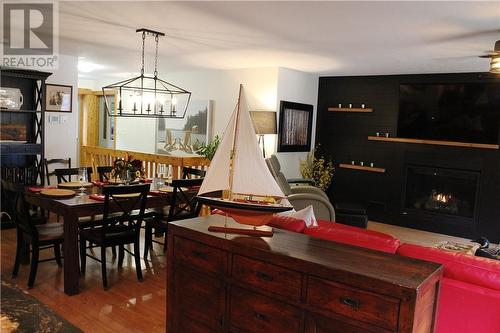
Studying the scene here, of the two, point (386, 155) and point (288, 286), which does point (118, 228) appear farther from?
point (386, 155)

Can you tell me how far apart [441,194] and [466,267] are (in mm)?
4533

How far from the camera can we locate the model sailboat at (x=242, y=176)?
7.76 feet

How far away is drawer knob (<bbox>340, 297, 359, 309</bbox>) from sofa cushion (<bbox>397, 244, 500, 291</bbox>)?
704 mm

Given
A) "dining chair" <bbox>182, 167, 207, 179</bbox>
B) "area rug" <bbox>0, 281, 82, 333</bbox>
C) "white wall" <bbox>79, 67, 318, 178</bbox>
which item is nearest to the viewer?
"area rug" <bbox>0, 281, 82, 333</bbox>

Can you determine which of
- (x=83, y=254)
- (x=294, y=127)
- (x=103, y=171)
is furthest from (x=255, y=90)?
(x=83, y=254)

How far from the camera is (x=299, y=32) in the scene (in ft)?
13.1

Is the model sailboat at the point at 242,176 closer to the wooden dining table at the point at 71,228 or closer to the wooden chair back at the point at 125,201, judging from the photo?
the wooden chair back at the point at 125,201

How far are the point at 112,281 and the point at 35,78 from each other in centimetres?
308

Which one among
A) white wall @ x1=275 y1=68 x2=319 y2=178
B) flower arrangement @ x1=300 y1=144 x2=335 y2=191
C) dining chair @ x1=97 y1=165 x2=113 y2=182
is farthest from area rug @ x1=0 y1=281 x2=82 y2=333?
flower arrangement @ x1=300 y1=144 x2=335 y2=191

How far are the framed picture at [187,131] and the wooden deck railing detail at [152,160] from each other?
3.50 ft

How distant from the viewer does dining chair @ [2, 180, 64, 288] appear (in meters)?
3.64

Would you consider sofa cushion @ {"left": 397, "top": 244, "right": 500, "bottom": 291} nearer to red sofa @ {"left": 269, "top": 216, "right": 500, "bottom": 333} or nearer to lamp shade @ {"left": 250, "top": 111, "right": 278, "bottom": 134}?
red sofa @ {"left": 269, "top": 216, "right": 500, "bottom": 333}

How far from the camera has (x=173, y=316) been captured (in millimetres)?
2590

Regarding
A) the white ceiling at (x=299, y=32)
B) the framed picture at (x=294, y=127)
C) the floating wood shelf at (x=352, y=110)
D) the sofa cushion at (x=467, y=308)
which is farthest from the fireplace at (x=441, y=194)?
the sofa cushion at (x=467, y=308)
